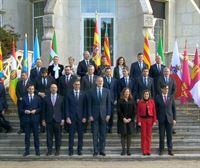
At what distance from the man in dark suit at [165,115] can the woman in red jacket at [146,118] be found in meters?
0.21

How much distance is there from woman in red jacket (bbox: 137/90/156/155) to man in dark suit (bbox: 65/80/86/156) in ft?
4.97

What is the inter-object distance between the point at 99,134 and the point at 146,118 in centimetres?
129

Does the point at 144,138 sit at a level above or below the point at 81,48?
below

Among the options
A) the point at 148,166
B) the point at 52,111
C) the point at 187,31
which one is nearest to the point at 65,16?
the point at 187,31

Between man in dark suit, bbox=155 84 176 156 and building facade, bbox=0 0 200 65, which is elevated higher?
building facade, bbox=0 0 200 65

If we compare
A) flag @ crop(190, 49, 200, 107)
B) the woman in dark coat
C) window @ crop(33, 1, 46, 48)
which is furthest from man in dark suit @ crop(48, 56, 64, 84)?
window @ crop(33, 1, 46, 48)

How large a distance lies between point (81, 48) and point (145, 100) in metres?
8.22

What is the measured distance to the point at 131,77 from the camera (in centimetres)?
1352

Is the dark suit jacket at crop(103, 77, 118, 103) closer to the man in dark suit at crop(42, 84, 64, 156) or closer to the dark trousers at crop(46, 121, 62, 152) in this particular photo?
the man in dark suit at crop(42, 84, 64, 156)

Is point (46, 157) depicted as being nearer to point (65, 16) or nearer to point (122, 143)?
point (122, 143)

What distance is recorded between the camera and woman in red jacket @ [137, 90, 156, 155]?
12.0 m

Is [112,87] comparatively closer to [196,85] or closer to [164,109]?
[164,109]

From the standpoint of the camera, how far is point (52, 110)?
475 inches

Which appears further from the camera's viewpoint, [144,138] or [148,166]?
[144,138]
